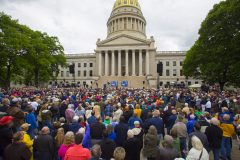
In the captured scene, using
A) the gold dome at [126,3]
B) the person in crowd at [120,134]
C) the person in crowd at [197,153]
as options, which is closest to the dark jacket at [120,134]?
the person in crowd at [120,134]

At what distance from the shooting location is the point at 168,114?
37.8ft

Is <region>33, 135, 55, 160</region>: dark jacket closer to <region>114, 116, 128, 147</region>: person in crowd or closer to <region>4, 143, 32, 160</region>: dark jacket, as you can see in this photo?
<region>4, 143, 32, 160</region>: dark jacket

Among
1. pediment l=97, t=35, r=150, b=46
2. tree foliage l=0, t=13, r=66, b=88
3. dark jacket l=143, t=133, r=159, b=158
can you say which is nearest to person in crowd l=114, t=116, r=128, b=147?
dark jacket l=143, t=133, r=159, b=158

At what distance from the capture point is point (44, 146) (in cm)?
641

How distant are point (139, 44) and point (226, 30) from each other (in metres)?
42.5

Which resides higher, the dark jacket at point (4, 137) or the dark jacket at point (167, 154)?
the dark jacket at point (4, 137)

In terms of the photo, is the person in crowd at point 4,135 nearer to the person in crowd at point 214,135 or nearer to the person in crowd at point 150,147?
the person in crowd at point 150,147

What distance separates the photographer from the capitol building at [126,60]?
6688cm

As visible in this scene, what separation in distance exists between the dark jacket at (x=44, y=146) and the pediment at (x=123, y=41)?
6698cm

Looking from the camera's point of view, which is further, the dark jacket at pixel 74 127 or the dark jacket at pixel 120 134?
the dark jacket at pixel 74 127

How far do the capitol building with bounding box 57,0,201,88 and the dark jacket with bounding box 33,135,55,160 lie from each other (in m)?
44.7

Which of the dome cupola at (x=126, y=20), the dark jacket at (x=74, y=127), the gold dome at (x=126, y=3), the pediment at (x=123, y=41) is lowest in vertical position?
the dark jacket at (x=74, y=127)

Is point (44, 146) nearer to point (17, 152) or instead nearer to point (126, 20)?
→ point (17, 152)

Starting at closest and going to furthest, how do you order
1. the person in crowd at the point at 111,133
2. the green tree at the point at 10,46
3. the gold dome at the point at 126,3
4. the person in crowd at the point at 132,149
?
the person in crowd at the point at 132,149 → the person in crowd at the point at 111,133 → the green tree at the point at 10,46 → the gold dome at the point at 126,3
